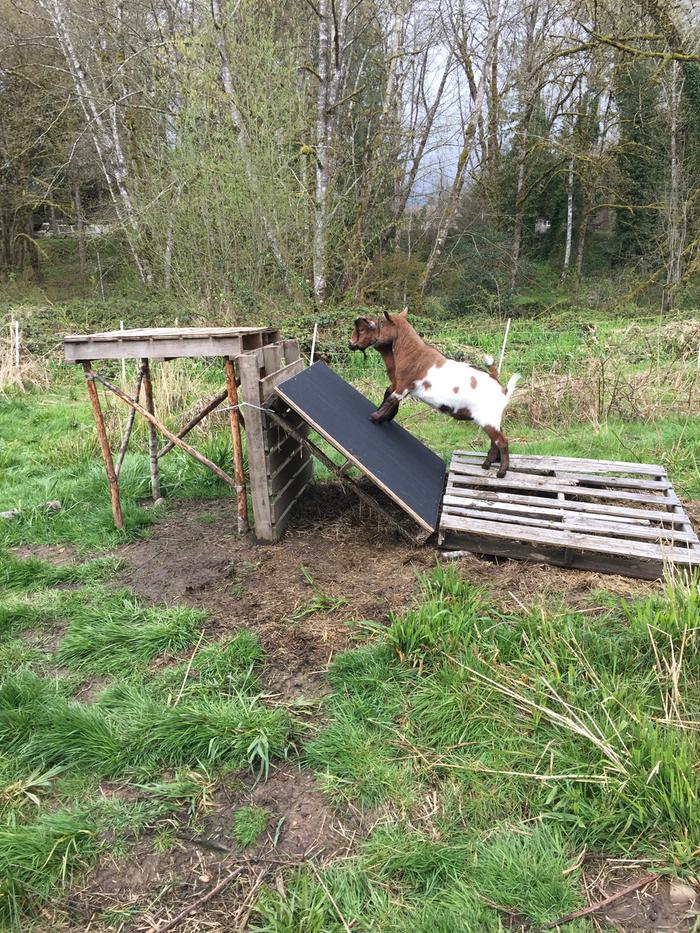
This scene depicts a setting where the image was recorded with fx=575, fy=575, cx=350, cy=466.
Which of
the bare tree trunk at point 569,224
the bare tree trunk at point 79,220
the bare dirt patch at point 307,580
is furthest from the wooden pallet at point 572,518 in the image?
the bare tree trunk at point 569,224

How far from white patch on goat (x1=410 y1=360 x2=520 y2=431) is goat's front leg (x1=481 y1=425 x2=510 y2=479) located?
0.16m

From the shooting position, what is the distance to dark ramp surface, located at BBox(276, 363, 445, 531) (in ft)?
11.9

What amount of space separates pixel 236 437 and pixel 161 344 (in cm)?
79

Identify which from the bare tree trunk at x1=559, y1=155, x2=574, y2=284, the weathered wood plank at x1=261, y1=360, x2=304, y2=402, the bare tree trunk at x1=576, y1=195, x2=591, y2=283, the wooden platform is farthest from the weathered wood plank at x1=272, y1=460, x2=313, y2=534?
the bare tree trunk at x1=559, y1=155, x2=574, y2=284

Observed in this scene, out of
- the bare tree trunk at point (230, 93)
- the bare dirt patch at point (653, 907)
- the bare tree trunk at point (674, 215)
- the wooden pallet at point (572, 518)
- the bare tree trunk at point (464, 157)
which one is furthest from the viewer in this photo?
the bare tree trunk at point (674, 215)

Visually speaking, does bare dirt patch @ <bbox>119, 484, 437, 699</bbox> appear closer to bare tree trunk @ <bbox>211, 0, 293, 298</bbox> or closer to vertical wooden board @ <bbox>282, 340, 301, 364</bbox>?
vertical wooden board @ <bbox>282, 340, 301, 364</bbox>

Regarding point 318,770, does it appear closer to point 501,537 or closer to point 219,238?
point 501,537

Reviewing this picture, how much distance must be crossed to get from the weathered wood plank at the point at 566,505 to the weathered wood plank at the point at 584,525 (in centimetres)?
9

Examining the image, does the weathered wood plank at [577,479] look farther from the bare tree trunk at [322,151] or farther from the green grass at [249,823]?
the bare tree trunk at [322,151]

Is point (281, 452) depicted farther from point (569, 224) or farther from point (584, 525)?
point (569, 224)

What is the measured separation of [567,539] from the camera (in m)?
3.39

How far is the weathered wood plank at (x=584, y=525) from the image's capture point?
11.1 ft

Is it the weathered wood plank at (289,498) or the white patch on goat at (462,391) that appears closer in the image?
the white patch on goat at (462,391)

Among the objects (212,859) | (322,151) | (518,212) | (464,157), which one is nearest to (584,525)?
(212,859)
